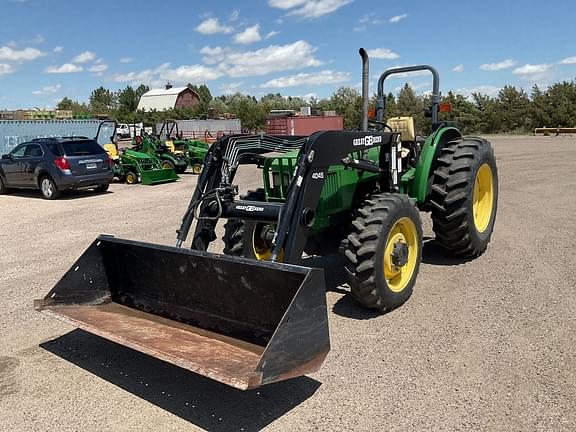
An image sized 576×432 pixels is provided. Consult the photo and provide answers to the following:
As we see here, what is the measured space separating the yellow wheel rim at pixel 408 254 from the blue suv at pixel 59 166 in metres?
10.4

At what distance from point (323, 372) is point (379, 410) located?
0.61 meters

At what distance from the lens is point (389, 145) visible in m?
5.39

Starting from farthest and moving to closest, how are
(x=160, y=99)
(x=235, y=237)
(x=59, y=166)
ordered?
(x=160, y=99) < (x=59, y=166) < (x=235, y=237)

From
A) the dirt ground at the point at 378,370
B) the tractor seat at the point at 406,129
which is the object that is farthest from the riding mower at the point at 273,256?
the tractor seat at the point at 406,129

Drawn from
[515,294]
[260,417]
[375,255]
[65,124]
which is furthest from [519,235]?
[65,124]

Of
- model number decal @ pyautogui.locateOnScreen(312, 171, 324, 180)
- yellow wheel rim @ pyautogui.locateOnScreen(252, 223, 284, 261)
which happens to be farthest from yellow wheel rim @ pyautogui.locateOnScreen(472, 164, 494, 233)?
model number decal @ pyautogui.locateOnScreen(312, 171, 324, 180)

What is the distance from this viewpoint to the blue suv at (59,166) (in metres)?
13.1

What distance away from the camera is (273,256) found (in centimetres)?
389

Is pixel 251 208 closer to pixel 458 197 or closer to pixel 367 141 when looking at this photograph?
pixel 367 141

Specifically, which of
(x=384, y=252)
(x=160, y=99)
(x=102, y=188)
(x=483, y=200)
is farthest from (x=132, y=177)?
(x=160, y=99)

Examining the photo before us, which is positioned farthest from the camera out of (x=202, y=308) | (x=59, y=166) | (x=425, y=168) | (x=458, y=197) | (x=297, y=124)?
(x=297, y=124)

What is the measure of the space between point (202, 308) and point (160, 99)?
290 feet

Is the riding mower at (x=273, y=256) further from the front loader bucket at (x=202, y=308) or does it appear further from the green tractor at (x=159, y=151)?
the green tractor at (x=159, y=151)

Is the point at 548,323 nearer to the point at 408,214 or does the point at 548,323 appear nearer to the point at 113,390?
the point at 408,214
